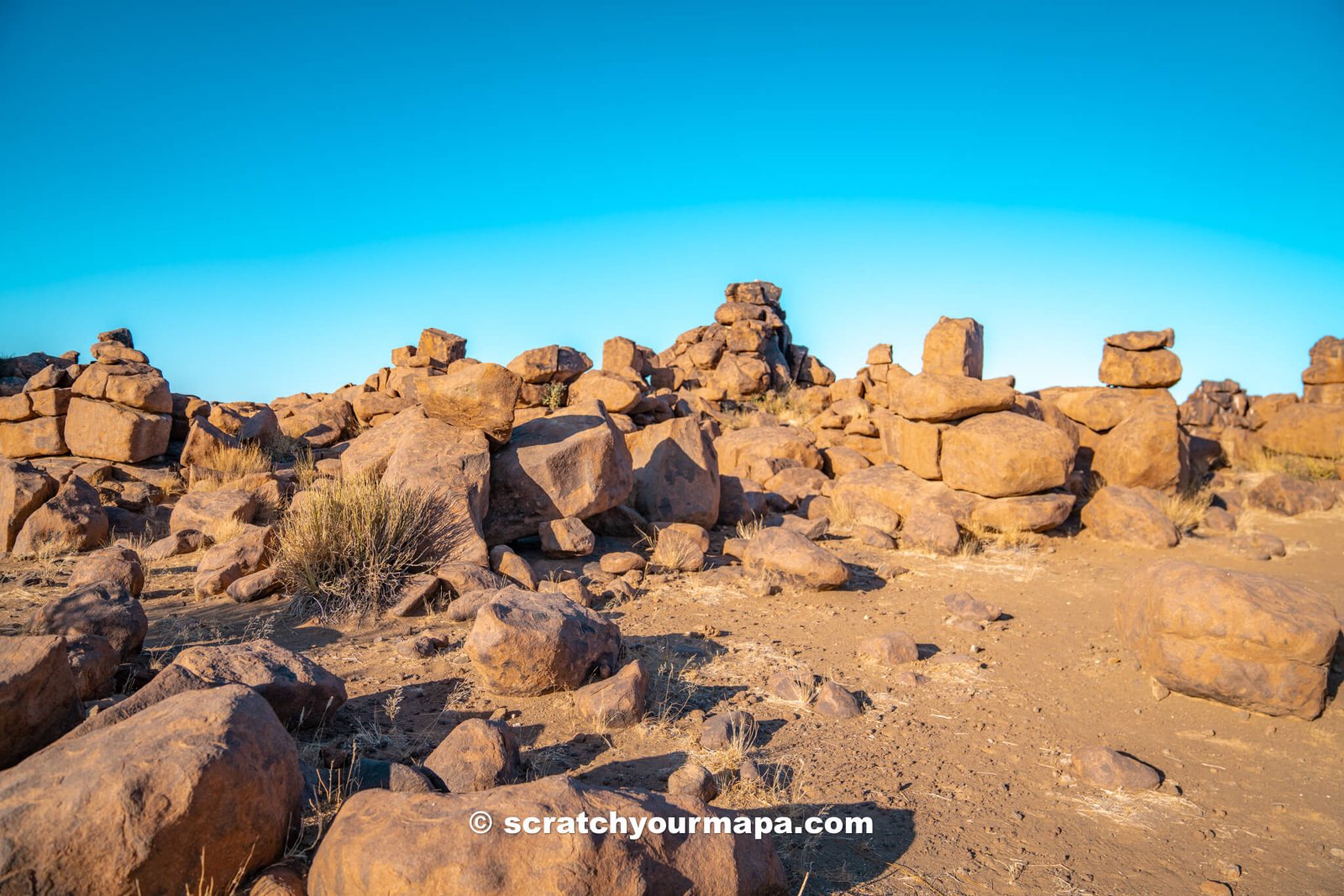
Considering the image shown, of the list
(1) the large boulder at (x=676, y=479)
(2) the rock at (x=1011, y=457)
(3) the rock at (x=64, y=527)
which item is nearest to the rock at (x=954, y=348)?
(2) the rock at (x=1011, y=457)

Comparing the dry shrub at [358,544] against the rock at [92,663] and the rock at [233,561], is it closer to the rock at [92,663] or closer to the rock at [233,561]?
the rock at [233,561]

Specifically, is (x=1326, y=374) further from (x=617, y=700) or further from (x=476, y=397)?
(x=617, y=700)

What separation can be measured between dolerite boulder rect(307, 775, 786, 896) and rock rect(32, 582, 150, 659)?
2869mm

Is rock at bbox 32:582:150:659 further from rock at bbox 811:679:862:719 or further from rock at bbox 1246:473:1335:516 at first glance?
rock at bbox 1246:473:1335:516

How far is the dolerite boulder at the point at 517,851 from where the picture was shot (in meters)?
2.23

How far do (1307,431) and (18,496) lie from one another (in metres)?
21.0

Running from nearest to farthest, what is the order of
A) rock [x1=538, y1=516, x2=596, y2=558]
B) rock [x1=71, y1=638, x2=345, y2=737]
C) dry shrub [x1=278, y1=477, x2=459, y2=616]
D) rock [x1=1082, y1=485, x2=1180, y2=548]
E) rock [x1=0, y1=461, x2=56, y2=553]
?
rock [x1=71, y1=638, x2=345, y2=737] < dry shrub [x1=278, y1=477, x2=459, y2=616] < rock [x1=538, y1=516, x2=596, y2=558] < rock [x1=0, y1=461, x2=56, y2=553] < rock [x1=1082, y1=485, x2=1180, y2=548]

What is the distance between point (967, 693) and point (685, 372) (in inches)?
811

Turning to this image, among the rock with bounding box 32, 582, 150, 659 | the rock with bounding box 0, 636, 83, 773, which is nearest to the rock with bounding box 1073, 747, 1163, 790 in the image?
the rock with bounding box 0, 636, 83, 773

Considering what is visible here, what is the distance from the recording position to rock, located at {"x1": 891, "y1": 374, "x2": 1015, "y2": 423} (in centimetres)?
1091

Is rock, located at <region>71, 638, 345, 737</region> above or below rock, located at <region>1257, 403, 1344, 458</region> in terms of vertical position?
below

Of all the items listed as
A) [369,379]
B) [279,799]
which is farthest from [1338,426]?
[369,379]

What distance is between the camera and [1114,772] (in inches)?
157

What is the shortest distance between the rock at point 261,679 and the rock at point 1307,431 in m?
18.3
